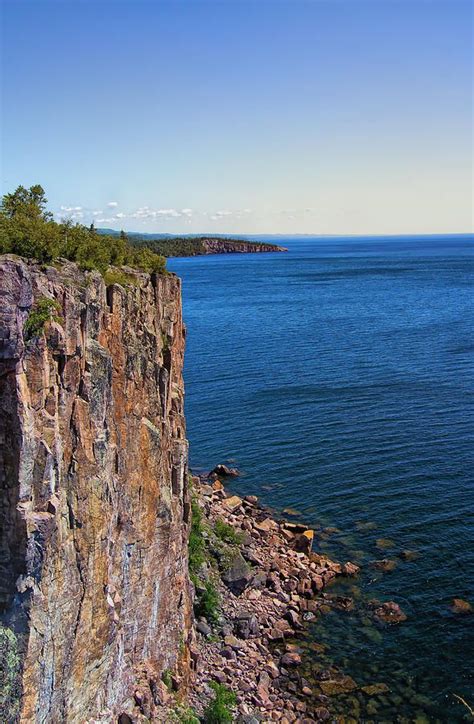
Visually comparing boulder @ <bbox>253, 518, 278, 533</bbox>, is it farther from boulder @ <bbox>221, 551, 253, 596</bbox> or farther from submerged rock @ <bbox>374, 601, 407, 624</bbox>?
submerged rock @ <bbox>374, 601, 407, 624</bbox>

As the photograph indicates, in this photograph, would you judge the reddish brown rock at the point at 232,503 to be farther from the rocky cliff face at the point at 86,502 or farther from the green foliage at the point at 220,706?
the green foliage at the point at 220,706

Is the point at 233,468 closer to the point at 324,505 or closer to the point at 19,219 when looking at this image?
the point at 324,505

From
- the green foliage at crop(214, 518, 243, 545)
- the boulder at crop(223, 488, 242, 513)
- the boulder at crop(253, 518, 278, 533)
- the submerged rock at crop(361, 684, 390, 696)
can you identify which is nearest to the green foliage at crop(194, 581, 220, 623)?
the green foliage at crop(214, 518, 243, 545)

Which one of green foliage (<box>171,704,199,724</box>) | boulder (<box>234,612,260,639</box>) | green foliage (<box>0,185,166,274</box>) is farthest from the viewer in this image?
boulder (<box>234,612,260,639</box>)

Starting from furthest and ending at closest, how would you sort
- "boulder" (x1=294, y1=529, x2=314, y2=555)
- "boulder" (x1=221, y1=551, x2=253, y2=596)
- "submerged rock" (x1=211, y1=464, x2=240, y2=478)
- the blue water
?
1. "submerged rock" (x1=211, y1=464, x2=240, y2=478)
2. "boulder" (x1=294, y1=529, x2=314, y2=555)
3. "boulder" (x1=221, y1=551, x2=253, y2=596)
4. the blue water

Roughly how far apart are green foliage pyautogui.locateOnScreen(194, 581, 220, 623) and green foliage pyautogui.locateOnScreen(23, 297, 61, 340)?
23037mm

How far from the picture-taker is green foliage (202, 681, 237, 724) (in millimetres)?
27672

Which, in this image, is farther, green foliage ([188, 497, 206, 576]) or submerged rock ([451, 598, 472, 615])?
green foliage ([188, 497, 206, 576])

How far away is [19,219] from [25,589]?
38.6ft

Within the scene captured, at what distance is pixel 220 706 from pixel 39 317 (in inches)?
799

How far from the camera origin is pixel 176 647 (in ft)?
96.1

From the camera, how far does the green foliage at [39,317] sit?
17478mm

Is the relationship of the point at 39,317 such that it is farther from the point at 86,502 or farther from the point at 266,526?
the point at 266,526

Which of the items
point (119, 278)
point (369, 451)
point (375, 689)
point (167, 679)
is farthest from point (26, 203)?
point (369, 451)
